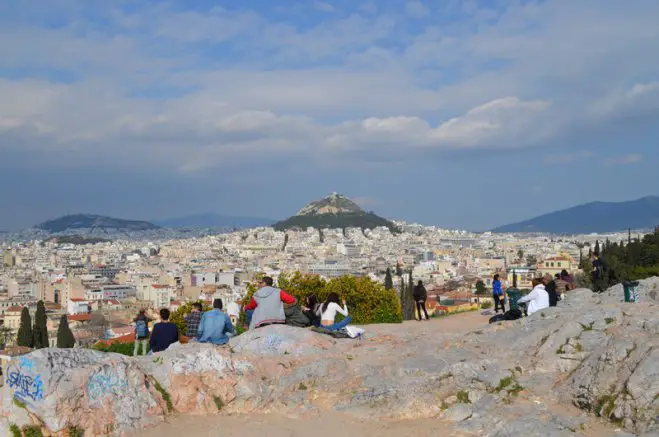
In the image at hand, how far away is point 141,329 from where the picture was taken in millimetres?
10477

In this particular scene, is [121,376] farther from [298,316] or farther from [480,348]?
[480,348]

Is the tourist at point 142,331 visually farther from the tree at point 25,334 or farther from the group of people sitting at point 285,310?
the tree at point 25,334

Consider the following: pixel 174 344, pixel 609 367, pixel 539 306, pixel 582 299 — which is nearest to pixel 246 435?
pixel 174 344

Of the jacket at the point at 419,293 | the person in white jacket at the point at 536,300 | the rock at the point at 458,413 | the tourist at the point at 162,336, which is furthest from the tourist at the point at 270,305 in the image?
the jacket at the point at 419,293

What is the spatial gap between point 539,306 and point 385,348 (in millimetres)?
3089

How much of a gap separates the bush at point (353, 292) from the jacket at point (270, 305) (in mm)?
6771

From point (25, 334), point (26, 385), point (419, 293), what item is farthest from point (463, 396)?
point (25, 334)

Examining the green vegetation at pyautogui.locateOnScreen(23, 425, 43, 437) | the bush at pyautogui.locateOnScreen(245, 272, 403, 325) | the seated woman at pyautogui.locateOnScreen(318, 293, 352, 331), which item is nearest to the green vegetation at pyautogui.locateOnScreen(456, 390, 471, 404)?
the seated woman at pyautogui.locateOnScreen(318, 293, 352, 331)

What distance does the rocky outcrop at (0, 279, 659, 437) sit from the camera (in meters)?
7.17

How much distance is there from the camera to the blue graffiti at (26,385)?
718 cm

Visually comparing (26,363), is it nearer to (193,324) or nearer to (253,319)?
(193,324)

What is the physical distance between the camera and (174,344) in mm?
9195

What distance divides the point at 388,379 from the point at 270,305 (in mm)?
2313

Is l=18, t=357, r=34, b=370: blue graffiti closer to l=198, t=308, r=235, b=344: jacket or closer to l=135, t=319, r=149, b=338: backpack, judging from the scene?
l=198, t=308, r=235, b=344: jacket
